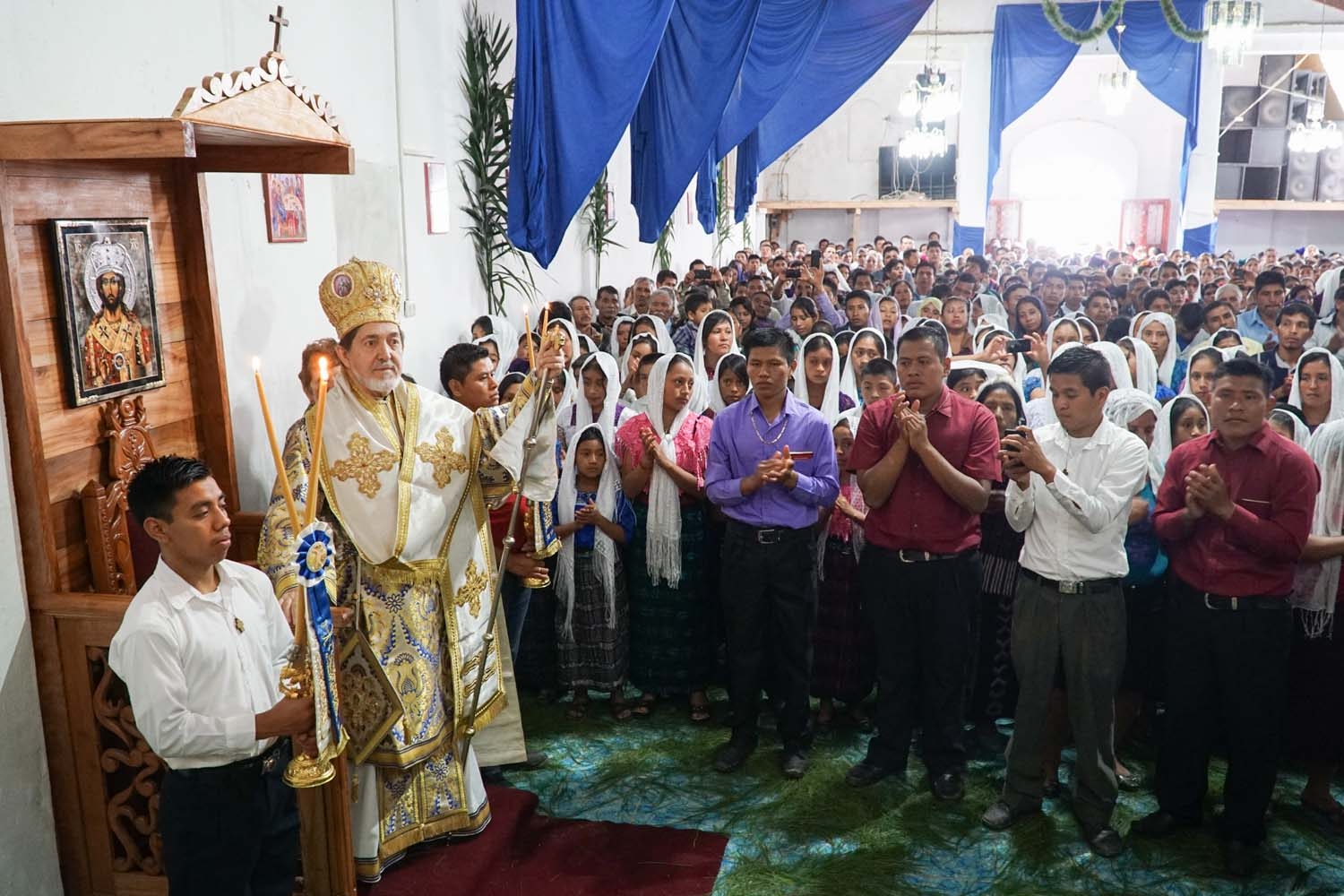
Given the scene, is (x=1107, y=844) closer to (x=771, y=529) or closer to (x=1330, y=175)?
(x=771, y=529)

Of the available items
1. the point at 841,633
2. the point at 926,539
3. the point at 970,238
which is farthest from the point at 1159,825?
the point at 970,238

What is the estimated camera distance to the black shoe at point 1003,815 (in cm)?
388

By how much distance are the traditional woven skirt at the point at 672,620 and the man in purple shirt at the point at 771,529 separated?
449 mm

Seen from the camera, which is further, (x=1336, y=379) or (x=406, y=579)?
(x=1336, y=379)

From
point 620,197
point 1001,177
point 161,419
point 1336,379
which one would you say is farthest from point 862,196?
point 161,419

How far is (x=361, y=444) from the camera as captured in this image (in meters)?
3.40

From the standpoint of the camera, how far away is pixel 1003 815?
12.8 feet

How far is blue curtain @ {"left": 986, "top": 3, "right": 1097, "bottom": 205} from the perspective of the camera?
17.2 m

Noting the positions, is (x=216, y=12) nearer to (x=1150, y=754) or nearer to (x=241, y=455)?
(x=241, y=455)

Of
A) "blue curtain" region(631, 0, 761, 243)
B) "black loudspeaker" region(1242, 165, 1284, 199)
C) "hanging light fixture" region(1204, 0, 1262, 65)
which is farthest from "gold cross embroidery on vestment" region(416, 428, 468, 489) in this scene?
"black loudspeaker" region(1242, 165, 1284, 199)

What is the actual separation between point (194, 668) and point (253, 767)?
304 mm

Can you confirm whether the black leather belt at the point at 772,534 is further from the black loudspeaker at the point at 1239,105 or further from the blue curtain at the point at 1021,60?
the black loudspeaker at the point at 1239,105

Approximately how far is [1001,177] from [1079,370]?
27333mm

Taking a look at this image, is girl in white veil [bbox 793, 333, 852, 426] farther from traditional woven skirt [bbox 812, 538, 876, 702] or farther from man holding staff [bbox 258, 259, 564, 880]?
man holding staff [bbox 258, 259, 564, 880]
